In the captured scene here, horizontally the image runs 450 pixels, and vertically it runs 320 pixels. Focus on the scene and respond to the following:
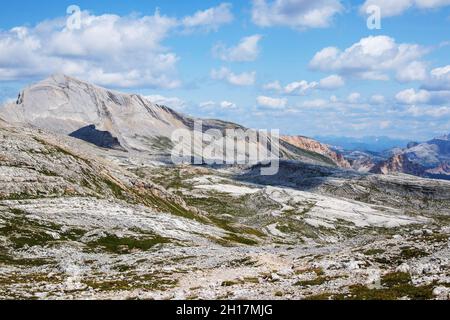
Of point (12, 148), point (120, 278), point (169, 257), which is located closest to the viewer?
point (120, 278)

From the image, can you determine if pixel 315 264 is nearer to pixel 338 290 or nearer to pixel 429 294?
pixel 338 290

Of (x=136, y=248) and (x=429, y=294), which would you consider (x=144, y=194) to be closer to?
(x=136, y=248)

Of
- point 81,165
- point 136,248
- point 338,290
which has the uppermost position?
point 81,165

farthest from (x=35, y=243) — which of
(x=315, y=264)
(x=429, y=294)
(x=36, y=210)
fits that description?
(x=429, y=294)

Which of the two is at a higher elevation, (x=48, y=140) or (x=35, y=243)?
(x=48, y=140)

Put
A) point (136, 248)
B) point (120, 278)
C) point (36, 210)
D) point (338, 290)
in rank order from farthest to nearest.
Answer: point (36, 210)
point (136, 248)
point (120, 278)
point (338, 290)

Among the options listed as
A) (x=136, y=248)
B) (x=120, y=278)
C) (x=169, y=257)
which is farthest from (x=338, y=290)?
(x=136, y=248)

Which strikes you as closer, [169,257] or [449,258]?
[449,258]
